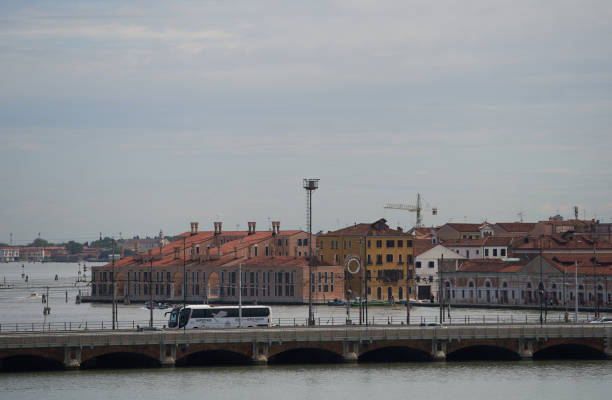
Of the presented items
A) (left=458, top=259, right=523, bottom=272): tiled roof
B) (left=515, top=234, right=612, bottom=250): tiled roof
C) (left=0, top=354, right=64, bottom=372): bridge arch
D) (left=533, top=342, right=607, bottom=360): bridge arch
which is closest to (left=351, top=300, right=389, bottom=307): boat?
(left=458, top=259, right=523, bottom=272): tiled roof

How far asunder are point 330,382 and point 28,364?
2241cm

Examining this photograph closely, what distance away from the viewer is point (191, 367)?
84.6 metres

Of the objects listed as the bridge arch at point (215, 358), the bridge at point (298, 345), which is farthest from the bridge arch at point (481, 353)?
the bridge arch at point (215, 358)

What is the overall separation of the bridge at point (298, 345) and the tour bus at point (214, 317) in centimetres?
1400

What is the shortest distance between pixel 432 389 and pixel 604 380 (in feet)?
42.0

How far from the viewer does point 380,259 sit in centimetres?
19150

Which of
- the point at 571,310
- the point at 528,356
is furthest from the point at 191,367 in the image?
the point at 571,310

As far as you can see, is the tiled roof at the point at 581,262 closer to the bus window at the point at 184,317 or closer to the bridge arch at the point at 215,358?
the bus window at the point at 184,317

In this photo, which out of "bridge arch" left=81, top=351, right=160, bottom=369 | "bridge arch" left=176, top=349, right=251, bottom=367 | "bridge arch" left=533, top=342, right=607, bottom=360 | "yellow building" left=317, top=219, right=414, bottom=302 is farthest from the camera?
"yellow building" left=317, top=219, right=414, bottom=302

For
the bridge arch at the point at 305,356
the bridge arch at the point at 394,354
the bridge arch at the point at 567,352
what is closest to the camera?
the bridge arch at the point at 305,356

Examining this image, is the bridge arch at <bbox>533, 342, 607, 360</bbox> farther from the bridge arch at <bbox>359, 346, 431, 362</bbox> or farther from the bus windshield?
the bus windshield

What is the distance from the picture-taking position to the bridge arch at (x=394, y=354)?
90.1 metres

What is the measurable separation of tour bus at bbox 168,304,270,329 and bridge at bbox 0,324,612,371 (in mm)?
14004

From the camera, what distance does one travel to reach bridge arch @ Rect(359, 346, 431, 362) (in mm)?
90062
